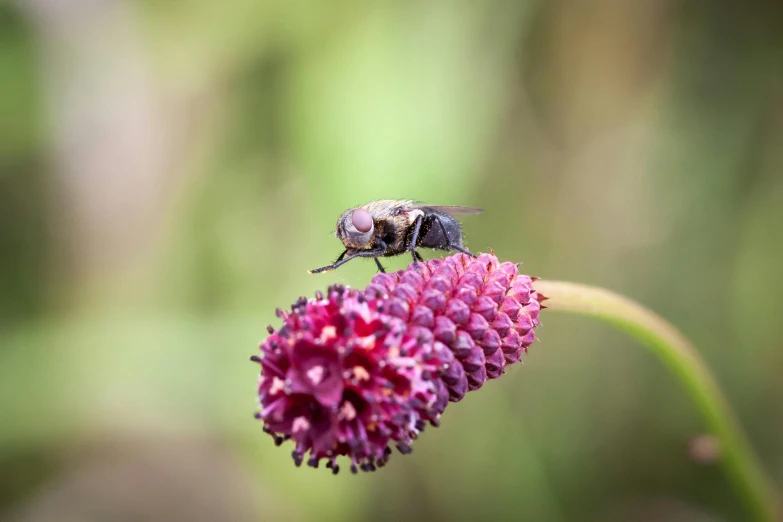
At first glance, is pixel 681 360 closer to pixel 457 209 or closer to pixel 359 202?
pixel 457 209

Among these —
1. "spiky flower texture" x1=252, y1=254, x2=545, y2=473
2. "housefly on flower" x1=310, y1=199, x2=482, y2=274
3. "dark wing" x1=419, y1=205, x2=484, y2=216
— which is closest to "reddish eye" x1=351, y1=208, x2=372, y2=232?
"housefly on flower" x1=310, y1=199, x2=482, y2=274

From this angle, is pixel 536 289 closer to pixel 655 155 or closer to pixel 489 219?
pixel 489 219

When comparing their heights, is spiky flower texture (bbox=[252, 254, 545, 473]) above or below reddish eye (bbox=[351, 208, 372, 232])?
below

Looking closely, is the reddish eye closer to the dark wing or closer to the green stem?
the dark wing

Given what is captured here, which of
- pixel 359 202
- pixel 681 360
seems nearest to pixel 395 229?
pixel 681 360

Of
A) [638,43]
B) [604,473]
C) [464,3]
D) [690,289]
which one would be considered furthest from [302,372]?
[638,43]

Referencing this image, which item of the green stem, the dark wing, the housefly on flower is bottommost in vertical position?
the green stem

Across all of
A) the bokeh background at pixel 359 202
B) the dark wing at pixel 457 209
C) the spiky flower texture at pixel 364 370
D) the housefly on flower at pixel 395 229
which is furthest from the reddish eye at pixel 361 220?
the bokeh background at pixel 359 202

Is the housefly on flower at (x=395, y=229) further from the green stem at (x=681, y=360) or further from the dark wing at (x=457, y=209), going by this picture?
the green stem at (x=681, y=360)
